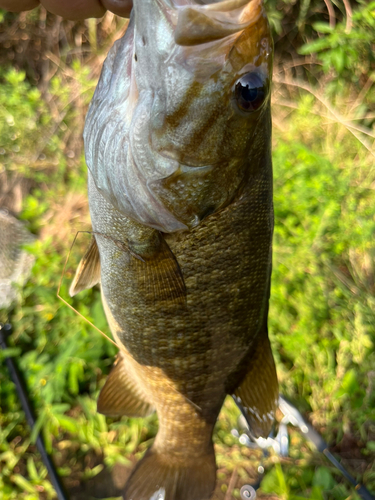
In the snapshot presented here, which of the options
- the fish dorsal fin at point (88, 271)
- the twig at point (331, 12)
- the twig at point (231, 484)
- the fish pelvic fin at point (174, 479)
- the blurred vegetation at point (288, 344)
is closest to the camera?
the fish dorsal fin at point (88, 271)

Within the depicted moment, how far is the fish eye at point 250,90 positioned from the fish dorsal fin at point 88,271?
1.93 ft

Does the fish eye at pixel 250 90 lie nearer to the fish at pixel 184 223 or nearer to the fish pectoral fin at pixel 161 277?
the fish at pixel 184 223

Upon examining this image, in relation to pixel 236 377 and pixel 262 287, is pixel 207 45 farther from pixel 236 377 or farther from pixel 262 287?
pixel 236 377

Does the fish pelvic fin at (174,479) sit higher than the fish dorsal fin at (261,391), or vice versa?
the fish dorsal fin at (261,391)

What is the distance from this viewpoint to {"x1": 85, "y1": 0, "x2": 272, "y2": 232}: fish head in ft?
1.92

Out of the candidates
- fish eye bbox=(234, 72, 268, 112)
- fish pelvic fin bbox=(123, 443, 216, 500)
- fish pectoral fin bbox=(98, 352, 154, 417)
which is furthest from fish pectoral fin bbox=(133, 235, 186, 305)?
fish pelvic fin bbox=(123, 443, 216, 500)

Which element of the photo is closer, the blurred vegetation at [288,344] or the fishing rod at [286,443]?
the fishing rod at [286,443]

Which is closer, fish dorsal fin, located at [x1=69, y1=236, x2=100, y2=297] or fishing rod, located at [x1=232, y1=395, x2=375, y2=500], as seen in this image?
fish dorsal fin, located at [x1=69, y1=236, x2=100, y2=297]

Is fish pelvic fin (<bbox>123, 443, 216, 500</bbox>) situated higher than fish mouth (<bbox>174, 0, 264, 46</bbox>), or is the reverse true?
fish mouth (<bbox>174, 0, 264, 46</bbox>)

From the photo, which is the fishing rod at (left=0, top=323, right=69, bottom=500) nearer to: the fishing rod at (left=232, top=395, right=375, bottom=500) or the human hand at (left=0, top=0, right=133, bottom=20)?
the fishing rod at (left=232, top=395, right=375, bottom=500)

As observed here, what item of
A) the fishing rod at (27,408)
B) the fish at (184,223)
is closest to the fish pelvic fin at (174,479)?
the fish at (184,223)

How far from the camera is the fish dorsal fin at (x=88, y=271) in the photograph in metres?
1.04

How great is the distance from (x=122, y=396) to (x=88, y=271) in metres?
0.55

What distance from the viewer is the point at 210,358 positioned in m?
1.06
